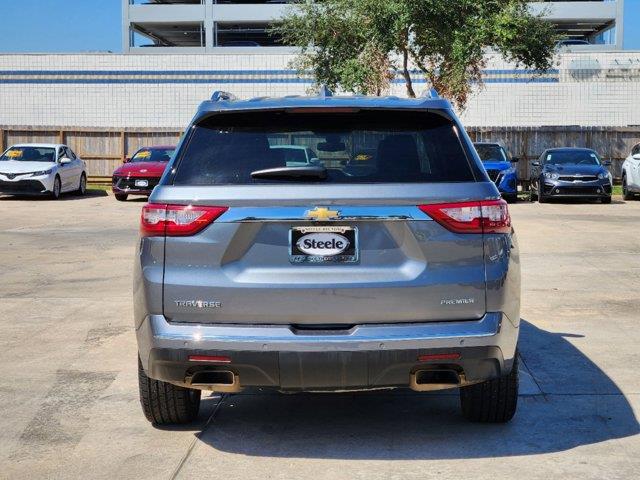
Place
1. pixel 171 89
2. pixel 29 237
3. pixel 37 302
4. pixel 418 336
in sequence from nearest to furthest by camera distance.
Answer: pixel 418 336
pixel 37 302
pixel 29 237
pixel 171 89

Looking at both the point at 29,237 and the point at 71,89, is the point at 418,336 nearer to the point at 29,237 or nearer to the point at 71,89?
the point at 29,237

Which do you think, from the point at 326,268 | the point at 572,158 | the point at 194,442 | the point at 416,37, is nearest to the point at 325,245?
the point at 326,268

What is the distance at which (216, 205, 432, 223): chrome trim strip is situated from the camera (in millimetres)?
4883

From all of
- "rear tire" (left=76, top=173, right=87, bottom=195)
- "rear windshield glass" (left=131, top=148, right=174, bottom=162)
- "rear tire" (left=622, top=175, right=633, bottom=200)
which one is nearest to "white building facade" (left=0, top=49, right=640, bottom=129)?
"rear tire" (left=76, top=173, right=87, bottom=195)

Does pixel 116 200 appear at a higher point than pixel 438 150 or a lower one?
lower

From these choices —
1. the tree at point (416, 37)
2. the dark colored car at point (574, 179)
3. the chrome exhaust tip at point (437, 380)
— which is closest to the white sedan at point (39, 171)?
the tree at point (416, 37)

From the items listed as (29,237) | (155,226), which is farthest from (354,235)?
(29,237)

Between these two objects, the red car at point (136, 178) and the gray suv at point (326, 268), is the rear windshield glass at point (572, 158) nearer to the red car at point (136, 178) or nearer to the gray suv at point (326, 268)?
the red car at point (136, 178)

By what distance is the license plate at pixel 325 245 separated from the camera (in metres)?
4.89

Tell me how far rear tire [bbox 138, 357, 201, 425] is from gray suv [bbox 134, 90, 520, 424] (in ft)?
1.46

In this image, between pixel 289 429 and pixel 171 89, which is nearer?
pixel 289 429

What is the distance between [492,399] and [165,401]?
1755mm

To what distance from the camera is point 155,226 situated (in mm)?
5008

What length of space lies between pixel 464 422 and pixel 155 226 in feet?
6.82
